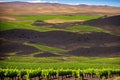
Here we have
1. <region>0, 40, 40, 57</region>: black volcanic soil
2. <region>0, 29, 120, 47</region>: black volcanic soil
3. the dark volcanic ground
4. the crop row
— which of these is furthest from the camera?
the dark volcanic ground

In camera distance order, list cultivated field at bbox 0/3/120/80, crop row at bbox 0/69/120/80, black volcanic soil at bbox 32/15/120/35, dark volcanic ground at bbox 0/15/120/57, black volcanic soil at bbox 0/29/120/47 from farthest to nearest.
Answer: black volcanic soil at bbox 32/15/120/35
dark volcanic ground at bbox 0/15/120/57
black volcanic soil at bbox 0/29/120/47
cultivated field at bbox 0/3/120/80
crop row at bbox 0/69/120/80

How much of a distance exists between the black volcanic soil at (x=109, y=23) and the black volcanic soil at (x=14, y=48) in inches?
174

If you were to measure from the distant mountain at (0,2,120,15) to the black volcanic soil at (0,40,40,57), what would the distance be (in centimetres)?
205

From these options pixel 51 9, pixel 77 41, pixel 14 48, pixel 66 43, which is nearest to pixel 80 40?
pixel 77 41

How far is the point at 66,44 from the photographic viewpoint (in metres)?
24.3

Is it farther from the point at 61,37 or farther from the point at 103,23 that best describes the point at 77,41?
the point at 103,23

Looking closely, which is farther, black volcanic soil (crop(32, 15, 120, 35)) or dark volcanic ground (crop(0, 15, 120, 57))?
black volcanic soil (crop(32, 15, 120, 35))

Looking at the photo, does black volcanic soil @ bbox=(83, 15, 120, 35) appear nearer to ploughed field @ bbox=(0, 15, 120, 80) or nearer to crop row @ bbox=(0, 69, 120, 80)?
ploughed field @ bbox=(0, 15, 120, 80)

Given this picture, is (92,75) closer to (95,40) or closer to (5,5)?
(95,40)

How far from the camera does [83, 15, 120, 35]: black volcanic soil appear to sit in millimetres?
24709

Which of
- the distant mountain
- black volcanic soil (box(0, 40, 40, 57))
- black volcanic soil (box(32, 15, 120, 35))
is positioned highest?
the distant mountain

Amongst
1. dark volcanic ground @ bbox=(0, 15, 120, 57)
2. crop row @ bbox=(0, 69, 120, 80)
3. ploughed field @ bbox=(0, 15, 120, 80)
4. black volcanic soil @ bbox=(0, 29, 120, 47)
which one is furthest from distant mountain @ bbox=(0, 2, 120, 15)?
crop row @ bbox=(0, 69, 120, 80)

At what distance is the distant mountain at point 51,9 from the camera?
22542mm

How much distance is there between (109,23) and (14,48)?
23.1 feet
